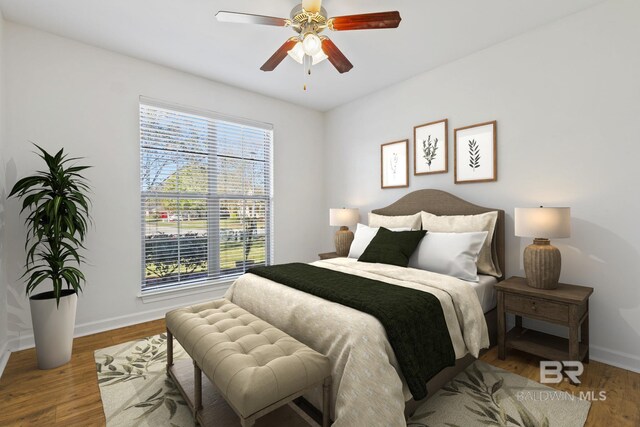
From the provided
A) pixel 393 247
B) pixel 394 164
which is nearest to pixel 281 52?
pixel 393 247

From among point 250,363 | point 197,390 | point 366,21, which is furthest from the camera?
point 366,21

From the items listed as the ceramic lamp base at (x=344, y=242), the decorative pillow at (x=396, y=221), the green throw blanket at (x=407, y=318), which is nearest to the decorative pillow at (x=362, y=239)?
the decorative pillow at (x=396, y=221)

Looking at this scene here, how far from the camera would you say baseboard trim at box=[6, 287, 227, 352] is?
2653 mm

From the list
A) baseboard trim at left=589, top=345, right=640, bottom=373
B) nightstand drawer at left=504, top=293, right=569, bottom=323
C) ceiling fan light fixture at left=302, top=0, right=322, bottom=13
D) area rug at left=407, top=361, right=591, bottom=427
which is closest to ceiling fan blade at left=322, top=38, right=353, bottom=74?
ceiling fan light fixture at left=302, top=0, right=322, bottom=13

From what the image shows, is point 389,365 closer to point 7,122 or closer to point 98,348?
point 98,348

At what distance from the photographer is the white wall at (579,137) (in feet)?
7.52

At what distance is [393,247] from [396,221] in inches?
27.3

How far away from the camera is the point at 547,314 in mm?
2232

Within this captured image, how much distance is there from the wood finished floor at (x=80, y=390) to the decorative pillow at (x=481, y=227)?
72cm

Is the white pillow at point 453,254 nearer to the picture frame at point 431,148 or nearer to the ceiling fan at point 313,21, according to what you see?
the picture frame at point 431,148

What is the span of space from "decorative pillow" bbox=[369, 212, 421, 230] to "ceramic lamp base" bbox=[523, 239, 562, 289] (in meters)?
1.15

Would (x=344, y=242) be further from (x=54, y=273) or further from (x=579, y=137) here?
(x=54, y=273)

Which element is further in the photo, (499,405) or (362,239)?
(362,239)

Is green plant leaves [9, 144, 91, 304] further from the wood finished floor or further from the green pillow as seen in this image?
the green pillow
